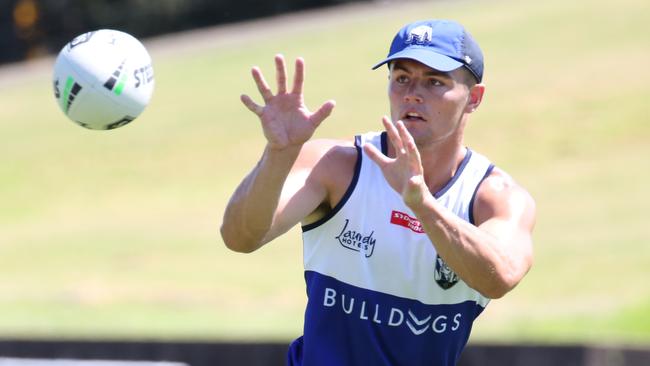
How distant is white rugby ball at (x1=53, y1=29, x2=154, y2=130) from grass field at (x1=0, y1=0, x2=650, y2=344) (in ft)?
30.8

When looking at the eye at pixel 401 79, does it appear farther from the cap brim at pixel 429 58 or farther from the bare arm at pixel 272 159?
the bare arm at pixel 272 159

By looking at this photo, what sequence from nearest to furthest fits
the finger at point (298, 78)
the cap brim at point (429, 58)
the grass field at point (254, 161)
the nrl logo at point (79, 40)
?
1. the finger at point (298, 78)
2. the cap brim at point (429, 58)
3. the nrl logo at point (79, 40)
4. the grass field at point (254, 161)

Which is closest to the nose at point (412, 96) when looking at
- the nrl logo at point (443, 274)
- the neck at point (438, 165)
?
the neck at point (438, 165)

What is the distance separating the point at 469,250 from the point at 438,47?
975mm

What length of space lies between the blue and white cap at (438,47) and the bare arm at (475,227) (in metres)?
0.52

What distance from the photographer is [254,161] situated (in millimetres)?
30719

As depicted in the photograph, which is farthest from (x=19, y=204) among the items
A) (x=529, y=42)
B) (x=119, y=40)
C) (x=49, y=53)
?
(x=119, y=40)

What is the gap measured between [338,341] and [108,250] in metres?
20.5

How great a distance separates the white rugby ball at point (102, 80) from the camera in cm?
615

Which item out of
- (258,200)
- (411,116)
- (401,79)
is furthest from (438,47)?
(258,200)

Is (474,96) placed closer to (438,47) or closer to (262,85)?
(438,47)

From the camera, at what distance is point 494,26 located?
3944cm

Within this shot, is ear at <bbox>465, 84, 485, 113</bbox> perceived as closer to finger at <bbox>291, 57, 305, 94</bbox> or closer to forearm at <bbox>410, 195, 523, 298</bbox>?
forearm at <bbox>410, 195, 523, 298</bbox>

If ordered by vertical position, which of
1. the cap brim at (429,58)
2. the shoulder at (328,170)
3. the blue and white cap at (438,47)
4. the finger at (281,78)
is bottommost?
the shoulder at (328,170)
